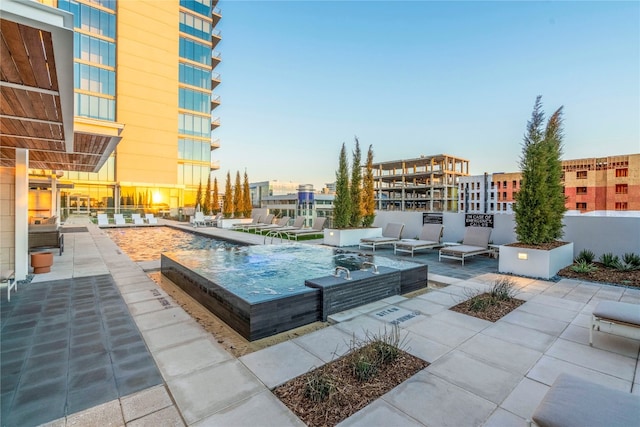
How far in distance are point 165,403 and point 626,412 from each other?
296 centimetres

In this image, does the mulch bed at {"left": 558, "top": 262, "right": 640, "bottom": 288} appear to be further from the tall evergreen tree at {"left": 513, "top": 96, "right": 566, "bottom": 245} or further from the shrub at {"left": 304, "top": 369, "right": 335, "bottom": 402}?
the shrub at {"left": 304, "top": 369, "right": 335, "bottom": 402}

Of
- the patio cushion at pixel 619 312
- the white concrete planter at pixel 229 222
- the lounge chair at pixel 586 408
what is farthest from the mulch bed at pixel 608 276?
the white concrete planter at pixel 229 222

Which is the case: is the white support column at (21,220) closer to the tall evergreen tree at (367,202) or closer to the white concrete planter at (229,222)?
the tall evergreen tree at (367,202)

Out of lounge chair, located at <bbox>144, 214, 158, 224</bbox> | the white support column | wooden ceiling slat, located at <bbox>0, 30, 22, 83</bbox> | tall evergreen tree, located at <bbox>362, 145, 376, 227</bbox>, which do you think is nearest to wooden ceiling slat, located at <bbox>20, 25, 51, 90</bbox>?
wooden ceiling slat, located at <bbox>0, 30, 22, 83</bbox>

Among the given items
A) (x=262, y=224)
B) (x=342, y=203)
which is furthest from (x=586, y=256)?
(x=262, y=224)

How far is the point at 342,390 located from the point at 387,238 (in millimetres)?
8400

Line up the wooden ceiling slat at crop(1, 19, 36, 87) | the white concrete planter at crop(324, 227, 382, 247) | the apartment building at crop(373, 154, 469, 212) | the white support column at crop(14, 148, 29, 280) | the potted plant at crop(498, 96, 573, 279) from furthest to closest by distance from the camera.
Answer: the apartment building at crop(373, 154, 469, 212) → the white concrete planter at crop(324, 227, 382, 247) → the potted plant at crop(498, 96, 573, 279) → the white support column at crop(14, 148, 29, 280) → the wooden ceiling slat at crop(1, 19, 36, 87)

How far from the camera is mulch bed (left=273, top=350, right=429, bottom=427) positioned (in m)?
2.18

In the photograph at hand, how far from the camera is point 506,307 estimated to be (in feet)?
15.0

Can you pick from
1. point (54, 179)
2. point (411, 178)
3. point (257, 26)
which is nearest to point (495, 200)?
point (411, 178)

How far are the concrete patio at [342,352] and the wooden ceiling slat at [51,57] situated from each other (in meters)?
2.96

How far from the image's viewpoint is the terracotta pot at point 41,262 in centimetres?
604

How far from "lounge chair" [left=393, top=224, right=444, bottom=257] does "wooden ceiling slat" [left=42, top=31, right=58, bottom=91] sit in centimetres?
840

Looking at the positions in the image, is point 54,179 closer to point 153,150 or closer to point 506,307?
point 153,150
